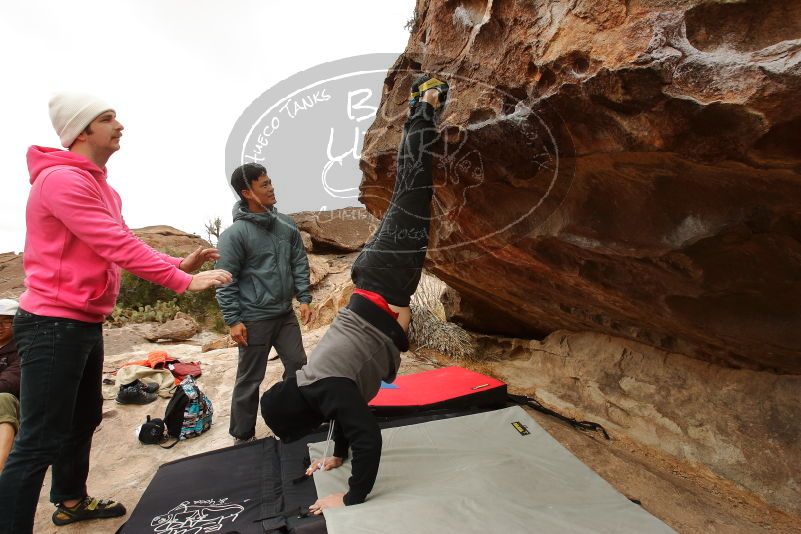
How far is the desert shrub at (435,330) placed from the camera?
5.47 metres

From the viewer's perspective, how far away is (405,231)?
2.26 meters

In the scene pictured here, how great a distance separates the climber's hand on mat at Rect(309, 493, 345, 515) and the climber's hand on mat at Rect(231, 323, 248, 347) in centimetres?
119

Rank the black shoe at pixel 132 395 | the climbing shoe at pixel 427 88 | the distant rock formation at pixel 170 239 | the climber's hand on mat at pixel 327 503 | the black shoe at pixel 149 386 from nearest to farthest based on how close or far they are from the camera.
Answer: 1. the climber's hand on mat at pixel 327 503
2. the climbing shoe at pixel 427 88
3. the black shoe at pixel 132 395
4. the black shoe at pixel 149 386
5. the distant rock formation at pixel 170 239

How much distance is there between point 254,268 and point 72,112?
1390mm

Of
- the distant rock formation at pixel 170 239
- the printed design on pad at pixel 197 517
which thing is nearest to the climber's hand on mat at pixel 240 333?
the printed design on pad at pixel 197 517

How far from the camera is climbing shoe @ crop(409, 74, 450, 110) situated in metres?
2.35

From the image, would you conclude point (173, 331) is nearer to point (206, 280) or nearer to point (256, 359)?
point (256, 359)

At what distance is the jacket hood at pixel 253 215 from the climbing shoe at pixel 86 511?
1.80m

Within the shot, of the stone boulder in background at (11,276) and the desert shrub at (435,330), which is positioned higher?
the desert shrub at (435,330)

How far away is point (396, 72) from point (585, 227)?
1.54 meters

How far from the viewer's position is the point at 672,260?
7.85ft

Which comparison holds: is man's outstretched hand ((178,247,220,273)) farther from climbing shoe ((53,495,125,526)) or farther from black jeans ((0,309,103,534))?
climbing shoe ((53,495,125,526))

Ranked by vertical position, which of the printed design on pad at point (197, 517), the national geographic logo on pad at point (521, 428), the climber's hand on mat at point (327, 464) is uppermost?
the national geographic logo on pad at point (521, 428)

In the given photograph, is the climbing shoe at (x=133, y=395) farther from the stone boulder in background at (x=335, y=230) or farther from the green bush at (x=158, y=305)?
the stone boulder in background at (x=335, y=230)
